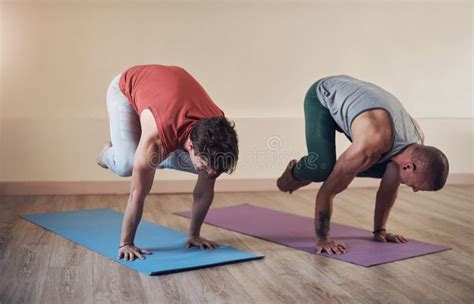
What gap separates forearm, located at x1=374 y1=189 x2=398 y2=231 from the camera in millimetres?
3387

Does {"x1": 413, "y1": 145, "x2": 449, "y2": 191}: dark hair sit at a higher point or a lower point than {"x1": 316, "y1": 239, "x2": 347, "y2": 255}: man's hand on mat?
higher

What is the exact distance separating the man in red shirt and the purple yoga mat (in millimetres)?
495

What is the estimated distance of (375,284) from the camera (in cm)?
261

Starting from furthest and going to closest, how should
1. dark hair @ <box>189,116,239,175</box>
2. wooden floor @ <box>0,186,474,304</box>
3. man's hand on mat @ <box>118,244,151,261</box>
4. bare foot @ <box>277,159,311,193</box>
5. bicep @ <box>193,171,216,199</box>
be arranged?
bare foot @ <box>277,159,311,193</box>
bicep @ <box>193,171,216,199</box>
man's hand on mat @ <box>118,244,151,261</box>
dark hair @ <box>189,116,239,175</box>
wooden floor @ <box>0,186,474,304</box>

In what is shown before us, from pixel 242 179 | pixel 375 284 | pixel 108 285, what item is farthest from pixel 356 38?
pixel 108 285

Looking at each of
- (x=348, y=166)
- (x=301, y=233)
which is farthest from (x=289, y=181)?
(x=348, y=166)

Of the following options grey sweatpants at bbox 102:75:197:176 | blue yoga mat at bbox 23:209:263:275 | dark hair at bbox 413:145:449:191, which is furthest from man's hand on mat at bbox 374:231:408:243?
grey sweatpants at bbox 102:75:197:176

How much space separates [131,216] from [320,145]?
1076 mm

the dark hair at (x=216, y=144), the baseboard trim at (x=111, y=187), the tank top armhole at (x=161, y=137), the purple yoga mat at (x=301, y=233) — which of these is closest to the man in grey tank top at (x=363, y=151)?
the purple yoga mat at (x=301, y=233)

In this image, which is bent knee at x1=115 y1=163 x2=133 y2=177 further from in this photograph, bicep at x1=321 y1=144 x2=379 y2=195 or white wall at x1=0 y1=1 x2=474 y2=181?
white wall at x1=0 y1=1 x2=474 y2=181

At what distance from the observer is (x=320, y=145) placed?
133 inches

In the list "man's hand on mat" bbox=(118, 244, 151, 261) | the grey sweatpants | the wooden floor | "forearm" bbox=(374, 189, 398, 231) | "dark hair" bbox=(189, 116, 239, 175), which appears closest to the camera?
the wooden floor

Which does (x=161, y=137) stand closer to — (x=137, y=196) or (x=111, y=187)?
(x=137, y=196)

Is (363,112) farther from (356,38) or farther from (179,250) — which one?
(356,38)
